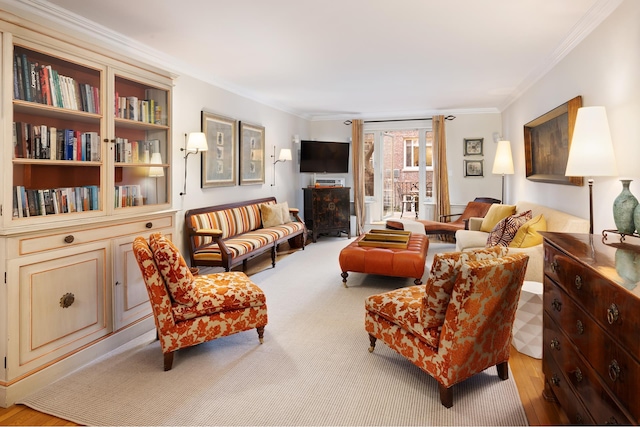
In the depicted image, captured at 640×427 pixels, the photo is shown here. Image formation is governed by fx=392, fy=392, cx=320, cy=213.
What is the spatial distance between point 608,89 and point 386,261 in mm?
2416

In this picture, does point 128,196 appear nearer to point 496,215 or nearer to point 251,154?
point 251,154

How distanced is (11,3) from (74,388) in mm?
2620

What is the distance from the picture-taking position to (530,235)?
3.62m

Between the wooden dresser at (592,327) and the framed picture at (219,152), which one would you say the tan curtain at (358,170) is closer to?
the framed picture at (219,152)

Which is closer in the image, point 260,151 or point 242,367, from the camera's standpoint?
point 242,367

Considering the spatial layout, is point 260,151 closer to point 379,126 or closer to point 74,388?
point 379,126

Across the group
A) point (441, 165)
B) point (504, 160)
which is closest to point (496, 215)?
point (504, 160)

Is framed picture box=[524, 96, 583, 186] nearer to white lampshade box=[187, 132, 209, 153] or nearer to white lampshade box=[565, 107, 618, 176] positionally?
white lampshade box=[565, 107, 618, 176]

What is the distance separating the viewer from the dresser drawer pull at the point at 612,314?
4.31 feet

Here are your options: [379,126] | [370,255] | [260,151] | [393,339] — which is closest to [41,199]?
[393,339]

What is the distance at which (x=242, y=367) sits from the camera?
104 inches

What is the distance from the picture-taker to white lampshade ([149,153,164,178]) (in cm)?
340

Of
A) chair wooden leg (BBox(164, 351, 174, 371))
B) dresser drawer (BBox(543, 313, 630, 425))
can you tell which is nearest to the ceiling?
dresser drawer (BBox(543, 313, 630, 425))

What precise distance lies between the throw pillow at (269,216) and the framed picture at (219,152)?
2.24 feet
